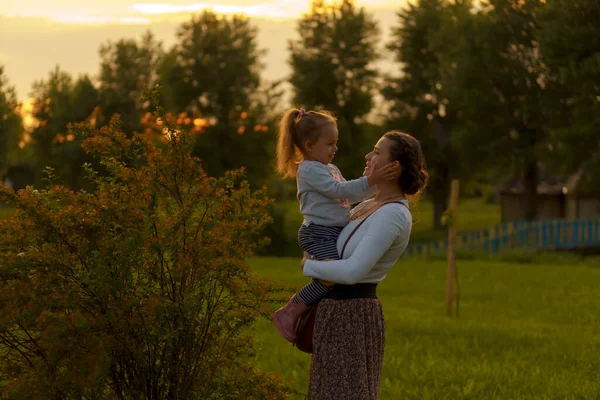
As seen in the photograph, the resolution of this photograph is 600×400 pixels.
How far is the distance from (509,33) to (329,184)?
42.3 metres

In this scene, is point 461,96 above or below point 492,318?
above

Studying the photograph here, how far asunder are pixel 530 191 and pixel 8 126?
28613 mm

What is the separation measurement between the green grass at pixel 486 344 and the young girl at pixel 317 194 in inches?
63.7

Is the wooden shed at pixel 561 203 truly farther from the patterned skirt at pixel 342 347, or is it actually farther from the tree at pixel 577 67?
the patterned skirt at pixel 342 347

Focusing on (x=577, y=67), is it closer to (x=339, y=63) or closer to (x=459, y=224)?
(x=339, y=63)

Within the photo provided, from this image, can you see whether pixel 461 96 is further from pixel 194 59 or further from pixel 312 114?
pixel 312 114

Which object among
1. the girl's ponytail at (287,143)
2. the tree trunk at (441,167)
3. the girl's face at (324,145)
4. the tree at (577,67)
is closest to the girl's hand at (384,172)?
the girl's face at (324,145)

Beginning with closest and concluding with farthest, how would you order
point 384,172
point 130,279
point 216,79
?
point 384,172, point 130,279, point 216,79

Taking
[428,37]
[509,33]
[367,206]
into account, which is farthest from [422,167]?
[428,37]

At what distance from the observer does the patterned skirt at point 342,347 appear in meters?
5.21

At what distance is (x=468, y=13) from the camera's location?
4822 cm

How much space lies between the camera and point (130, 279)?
5648mm

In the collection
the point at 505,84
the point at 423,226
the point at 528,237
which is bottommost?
the point at 423,226

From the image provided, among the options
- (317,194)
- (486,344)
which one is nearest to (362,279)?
(317,194)
